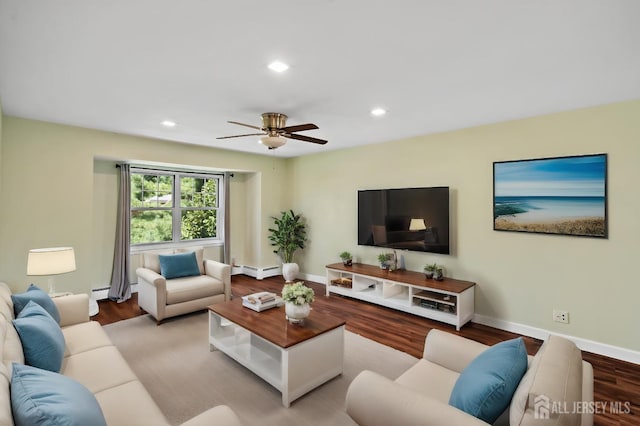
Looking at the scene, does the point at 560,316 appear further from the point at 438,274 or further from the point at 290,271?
the point at 290,271

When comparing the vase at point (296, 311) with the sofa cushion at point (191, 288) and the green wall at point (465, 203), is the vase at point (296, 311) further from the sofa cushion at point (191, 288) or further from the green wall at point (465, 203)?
the green wall at point (465, 203)

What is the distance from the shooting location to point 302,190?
6.12 meters

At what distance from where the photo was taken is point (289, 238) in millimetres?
5930

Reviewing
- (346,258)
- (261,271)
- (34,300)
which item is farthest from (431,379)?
(261,271)

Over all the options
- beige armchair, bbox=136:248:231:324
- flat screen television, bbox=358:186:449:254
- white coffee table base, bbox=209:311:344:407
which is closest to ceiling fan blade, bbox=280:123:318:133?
white coffee table base, bbox=209:311:344:407

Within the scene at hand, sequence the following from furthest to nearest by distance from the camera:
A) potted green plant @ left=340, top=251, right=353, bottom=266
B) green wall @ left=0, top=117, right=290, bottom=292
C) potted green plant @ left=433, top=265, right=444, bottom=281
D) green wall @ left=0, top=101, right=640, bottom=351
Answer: potted green plant @ left=340, top=251, right=353, bottom=266 → potted green plant @ left=433, top=265, right=444, bottom=281 → green wall @ left=0, top=117, right=290, bottom=292 → green wall @ left=0, top=101, right=640, bottom=351

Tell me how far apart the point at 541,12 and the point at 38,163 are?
5.02 meters

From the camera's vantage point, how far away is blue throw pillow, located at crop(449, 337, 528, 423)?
1.29 metres

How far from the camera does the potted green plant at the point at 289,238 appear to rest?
5852 millimetres

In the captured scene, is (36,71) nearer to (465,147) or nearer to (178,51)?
(178,51)

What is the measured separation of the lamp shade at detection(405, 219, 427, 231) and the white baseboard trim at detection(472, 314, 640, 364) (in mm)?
1285

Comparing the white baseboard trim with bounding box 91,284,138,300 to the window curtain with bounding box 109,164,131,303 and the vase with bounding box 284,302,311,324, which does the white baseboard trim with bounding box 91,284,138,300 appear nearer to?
the window curtain with bounding box 109,164,131,303

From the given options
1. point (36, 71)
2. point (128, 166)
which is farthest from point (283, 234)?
point (36, 71)

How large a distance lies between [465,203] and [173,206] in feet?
15.9
